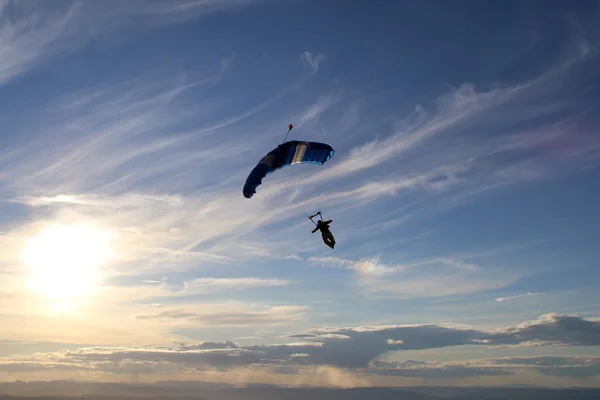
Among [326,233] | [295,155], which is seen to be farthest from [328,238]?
[295,155]

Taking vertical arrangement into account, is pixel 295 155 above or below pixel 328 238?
above

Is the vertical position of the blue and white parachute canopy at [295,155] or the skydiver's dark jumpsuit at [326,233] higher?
the blue and white parachute canopy at [295,155]

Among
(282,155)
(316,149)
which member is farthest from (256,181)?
(316,149)

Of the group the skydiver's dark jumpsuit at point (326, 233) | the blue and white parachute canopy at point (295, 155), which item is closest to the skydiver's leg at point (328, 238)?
the skydiver's dark jumpsuit at point (326, 233)

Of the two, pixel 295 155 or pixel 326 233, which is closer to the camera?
pixel 326 233

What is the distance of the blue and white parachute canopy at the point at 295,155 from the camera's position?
4147 centimetres

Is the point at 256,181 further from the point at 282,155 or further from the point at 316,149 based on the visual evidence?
the point at 316,149

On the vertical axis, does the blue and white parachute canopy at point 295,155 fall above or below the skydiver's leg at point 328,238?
above

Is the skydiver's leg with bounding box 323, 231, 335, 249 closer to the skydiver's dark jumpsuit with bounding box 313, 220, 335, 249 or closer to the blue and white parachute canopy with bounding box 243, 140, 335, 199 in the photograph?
the skydiver's dark jumpsuit with bounding box 313, 220, 335, 249

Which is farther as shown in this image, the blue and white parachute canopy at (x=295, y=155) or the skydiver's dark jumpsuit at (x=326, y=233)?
the blue and white parachute canopy at (x=295, y=155)

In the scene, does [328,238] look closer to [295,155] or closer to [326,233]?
[326,233]

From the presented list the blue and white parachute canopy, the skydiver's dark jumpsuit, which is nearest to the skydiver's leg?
the skydiver's dark jumpsuit

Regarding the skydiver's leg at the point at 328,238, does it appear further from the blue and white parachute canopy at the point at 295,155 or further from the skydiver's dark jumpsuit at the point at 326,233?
the blue and white parachute canopy at the point at 295,155

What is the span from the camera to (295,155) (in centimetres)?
4259
